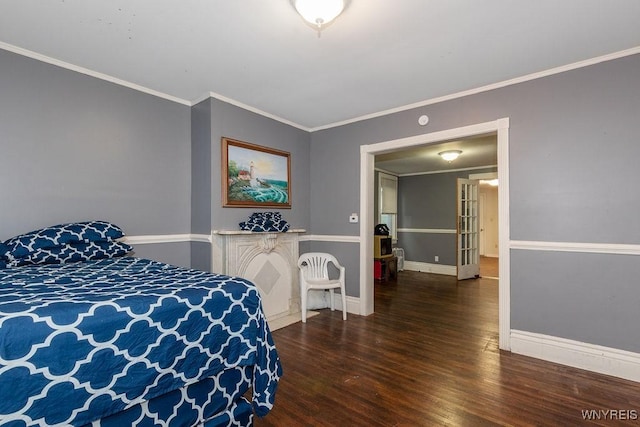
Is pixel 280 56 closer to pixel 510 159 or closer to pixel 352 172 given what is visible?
pixel 352 172

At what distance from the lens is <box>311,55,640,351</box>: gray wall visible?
94.7 inches

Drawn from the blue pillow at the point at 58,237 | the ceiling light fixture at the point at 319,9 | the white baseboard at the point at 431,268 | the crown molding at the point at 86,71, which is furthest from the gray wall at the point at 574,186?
the white baseboard at the point at 431,268

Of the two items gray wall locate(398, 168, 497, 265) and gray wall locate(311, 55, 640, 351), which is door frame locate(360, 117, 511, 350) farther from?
gray wall locate(398, 168, 497, 265)

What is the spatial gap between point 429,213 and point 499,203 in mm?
4441

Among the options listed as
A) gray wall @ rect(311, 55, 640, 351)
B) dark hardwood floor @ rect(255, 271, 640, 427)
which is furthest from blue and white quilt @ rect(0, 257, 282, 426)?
gray wall @ rect(311, 55, 640, 351)

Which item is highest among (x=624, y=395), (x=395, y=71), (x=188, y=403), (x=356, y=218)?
(x=395, y=71)

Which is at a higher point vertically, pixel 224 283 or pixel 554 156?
pixel 554 156

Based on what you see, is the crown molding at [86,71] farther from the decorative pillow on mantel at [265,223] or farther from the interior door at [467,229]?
the interior door at [467,229]

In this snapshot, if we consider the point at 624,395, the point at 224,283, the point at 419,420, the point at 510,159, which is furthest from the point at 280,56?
the point at 624,395

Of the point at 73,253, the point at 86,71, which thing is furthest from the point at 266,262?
the point at 86,71

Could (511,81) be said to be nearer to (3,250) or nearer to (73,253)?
(73,253)

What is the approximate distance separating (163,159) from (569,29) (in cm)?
359

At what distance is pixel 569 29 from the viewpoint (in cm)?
214

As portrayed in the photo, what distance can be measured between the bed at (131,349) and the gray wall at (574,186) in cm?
245
